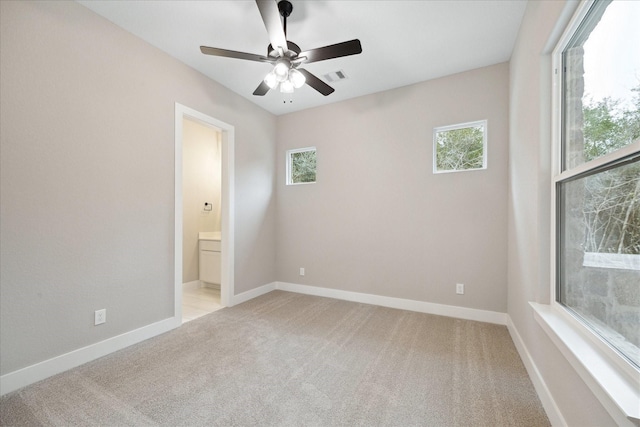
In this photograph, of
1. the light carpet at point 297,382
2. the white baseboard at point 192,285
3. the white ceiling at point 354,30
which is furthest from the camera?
the white baseboard at point 192,285

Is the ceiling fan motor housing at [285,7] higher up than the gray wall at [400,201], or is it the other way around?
the ceiling fan motor housing at [285,7]

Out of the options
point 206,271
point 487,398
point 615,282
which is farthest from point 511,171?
point 206,271

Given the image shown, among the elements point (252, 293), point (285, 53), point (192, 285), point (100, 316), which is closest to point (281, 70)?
point (285, 53)

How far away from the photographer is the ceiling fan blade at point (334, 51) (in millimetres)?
1920

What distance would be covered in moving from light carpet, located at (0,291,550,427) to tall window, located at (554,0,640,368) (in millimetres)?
882

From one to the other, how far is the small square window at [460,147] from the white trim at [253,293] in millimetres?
3052

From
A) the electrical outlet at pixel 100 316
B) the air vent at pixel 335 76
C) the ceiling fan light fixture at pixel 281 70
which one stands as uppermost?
the air vent at pixel 335 76

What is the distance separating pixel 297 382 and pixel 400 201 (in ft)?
8.12

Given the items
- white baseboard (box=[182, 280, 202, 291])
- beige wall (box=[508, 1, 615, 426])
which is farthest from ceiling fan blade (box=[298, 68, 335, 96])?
white baseboard (box=[182, 280, 202, 291])

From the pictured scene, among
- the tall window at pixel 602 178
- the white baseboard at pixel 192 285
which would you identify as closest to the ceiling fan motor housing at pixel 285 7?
the tall window at pixel 602 178

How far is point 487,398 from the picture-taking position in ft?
5.75

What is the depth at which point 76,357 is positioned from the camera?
2.12m

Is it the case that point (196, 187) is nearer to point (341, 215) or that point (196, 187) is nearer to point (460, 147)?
point (341, 215)

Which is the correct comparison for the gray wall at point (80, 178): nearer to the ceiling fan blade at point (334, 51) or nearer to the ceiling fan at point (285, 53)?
the ceiling fan at point (285, 53)
